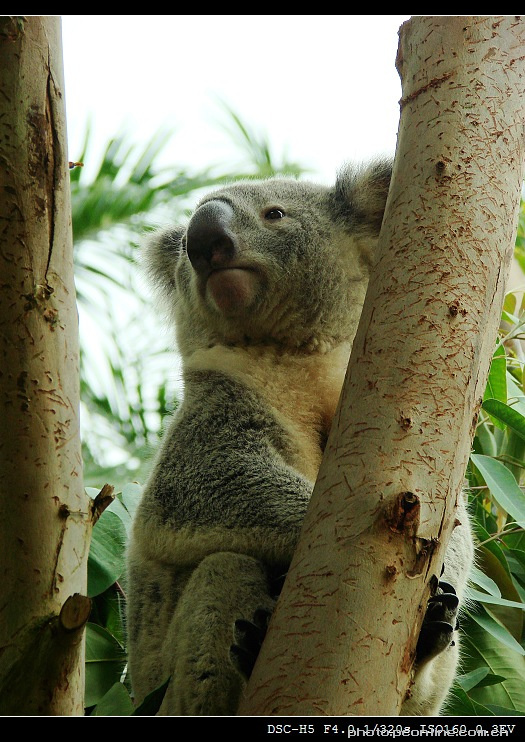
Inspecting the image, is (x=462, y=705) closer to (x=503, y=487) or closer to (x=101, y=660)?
(x=503, y=487)

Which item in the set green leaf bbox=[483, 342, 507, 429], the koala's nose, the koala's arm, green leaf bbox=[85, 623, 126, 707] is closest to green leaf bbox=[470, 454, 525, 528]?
green leaf bbox=[483, 342, 507, 429]

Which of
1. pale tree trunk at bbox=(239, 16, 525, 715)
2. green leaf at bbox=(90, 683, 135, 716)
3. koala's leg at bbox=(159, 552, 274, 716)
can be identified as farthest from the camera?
koala's leg at bbox=(159, 552, 274, 716)

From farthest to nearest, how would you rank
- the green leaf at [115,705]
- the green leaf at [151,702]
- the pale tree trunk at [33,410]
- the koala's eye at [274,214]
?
the koala's eye at [274,214] < the green leaf at [115,705] < the green leaf at [151,702] < the pale tree trunk at [33,410]

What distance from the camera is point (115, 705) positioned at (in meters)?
1.95

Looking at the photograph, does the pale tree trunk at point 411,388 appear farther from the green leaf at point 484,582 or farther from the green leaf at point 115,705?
the green leaf at point 484,582

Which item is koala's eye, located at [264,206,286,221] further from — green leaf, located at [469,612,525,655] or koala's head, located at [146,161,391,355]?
green leaf, located at [469,612,525,655]

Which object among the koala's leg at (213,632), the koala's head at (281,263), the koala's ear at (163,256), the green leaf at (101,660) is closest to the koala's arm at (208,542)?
the koala's leg at (213,632)

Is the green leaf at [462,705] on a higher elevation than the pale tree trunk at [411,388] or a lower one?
lower

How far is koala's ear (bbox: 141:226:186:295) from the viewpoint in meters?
3.51

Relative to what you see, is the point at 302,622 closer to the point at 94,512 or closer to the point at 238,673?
the point at 94,512

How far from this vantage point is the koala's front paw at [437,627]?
5.99 ft

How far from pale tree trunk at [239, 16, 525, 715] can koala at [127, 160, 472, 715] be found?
47 cm

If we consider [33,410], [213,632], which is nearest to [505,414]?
[213,632]

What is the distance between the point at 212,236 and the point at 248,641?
1.40 m
